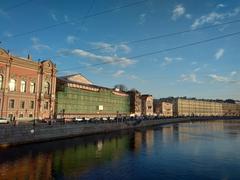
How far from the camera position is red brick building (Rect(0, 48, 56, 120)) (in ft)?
176

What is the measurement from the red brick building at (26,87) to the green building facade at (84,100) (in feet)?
13.5

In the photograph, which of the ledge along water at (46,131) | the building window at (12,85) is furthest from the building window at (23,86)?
the ledge along water at (46,131)

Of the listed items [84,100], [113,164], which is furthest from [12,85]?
[113,164]

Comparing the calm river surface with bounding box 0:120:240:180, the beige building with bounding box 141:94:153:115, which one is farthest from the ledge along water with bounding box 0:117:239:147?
the beige building with bounding box 141:94:153:115

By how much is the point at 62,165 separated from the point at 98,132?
120 ft

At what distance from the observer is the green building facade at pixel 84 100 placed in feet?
231

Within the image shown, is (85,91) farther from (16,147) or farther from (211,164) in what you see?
(211,164)

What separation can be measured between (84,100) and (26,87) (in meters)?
22.5

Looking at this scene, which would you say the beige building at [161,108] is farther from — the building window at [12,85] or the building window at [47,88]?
the building window at [12,85]

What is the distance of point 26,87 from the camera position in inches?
2333

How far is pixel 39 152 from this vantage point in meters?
35.9

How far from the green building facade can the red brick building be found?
412 cm

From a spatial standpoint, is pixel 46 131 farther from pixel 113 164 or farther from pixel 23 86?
pixel 113 164

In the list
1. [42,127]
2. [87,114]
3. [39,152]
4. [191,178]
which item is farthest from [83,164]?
[87,114]
